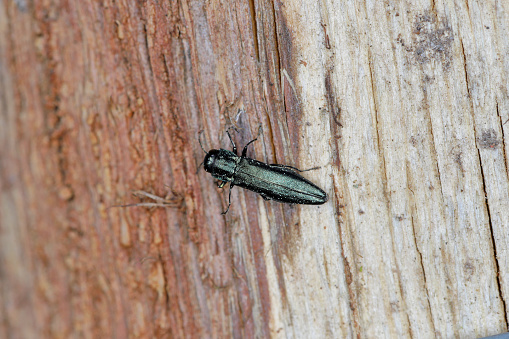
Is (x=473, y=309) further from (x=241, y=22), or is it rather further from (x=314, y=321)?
(x=241, y=22)

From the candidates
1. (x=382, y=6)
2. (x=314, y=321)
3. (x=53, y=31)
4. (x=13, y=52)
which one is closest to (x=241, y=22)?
(x=382, y=6)

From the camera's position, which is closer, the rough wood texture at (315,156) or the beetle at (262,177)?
the rough wood texture at (315,156)

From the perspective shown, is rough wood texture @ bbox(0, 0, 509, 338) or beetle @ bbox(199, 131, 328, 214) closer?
rough wood texture @ bbox(0, 0, 509, 338)

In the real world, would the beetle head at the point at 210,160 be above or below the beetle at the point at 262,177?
above

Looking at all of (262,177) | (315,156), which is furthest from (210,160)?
(315,156)

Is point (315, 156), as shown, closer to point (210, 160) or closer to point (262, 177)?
point (262, 177)
